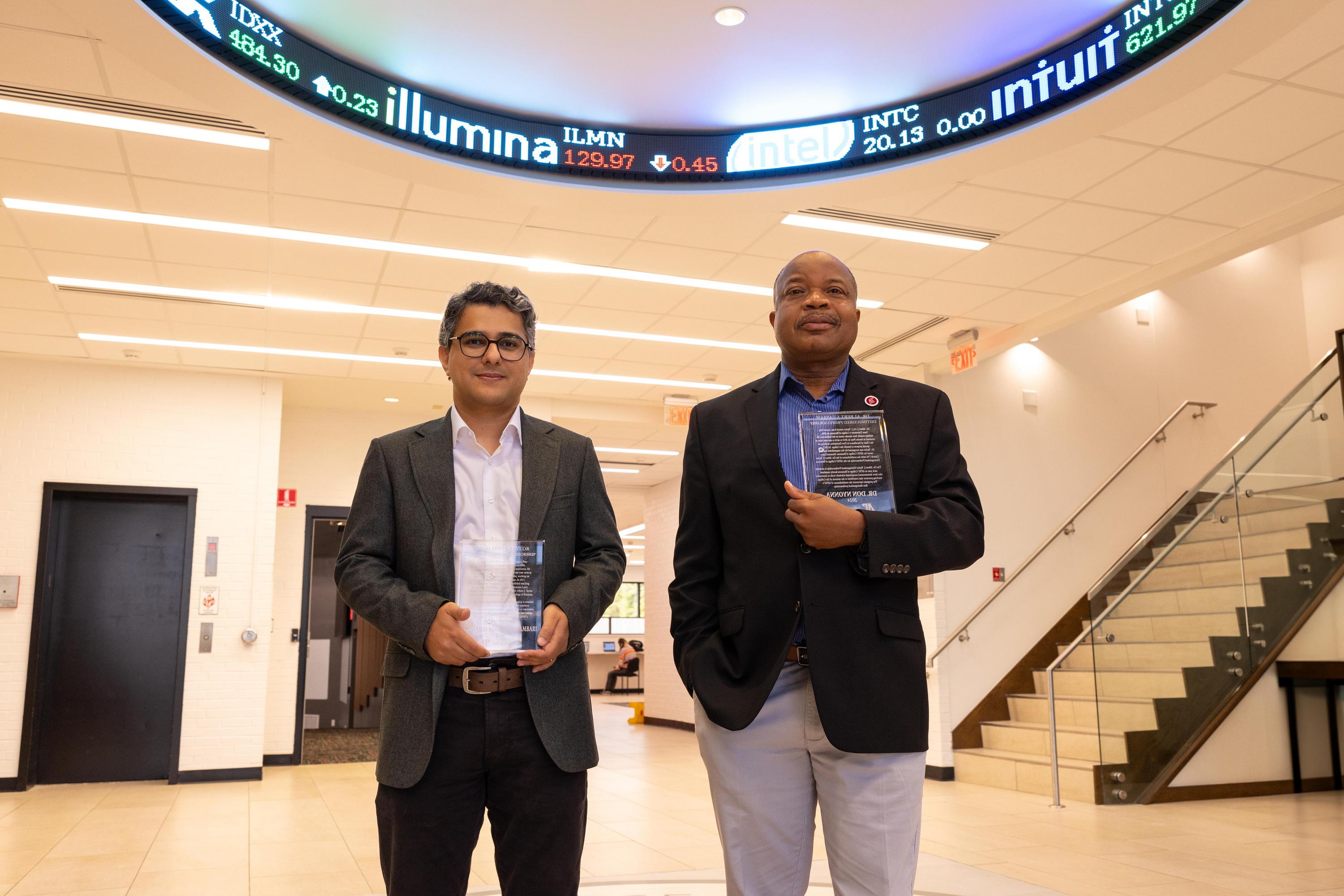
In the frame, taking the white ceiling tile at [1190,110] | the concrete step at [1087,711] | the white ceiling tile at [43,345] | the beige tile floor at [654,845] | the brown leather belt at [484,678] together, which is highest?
the white ceiling tile at [1190,110]

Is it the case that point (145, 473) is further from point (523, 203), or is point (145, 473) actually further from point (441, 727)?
point (441, 727)

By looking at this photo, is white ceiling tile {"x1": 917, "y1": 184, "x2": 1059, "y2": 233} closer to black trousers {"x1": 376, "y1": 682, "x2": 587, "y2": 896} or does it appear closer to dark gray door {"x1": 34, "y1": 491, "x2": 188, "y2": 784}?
black trousers {"x1": 376, "y1": 682, "x2": 587, "y2": 896}

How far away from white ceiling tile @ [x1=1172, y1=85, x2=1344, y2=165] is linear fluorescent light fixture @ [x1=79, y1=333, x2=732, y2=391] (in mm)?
5058

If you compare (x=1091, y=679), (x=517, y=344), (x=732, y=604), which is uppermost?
(x=517, y=344)

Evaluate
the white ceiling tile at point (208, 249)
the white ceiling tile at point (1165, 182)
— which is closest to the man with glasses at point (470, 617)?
the white ceiling tile at point (1165, 182)

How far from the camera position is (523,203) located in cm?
540

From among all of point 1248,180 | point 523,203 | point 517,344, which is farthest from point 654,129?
point 517,344

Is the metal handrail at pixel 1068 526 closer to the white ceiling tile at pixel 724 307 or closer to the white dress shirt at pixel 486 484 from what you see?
the white ceiling tile at pixel 724 307

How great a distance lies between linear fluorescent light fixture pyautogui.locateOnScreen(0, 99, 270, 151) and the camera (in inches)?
178

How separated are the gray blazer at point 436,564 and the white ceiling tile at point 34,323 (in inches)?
262

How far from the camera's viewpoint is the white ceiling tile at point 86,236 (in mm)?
5715

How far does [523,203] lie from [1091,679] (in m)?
5.40

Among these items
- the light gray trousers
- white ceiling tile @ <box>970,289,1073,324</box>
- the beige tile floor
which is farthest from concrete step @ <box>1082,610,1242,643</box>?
the light gray trousers

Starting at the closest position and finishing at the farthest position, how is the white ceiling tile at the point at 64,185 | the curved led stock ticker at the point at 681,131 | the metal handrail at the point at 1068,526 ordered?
the curved led stock ticker at the point at 681,131
the white ceiling tile at the point at 64,185
the metal handrail at the point at 1068,526
